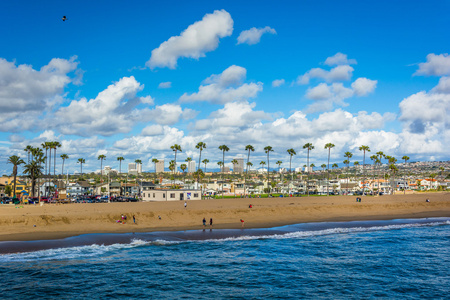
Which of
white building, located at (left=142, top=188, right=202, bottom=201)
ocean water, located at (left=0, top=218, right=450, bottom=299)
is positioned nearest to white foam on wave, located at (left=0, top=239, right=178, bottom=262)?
ocean water, located at (left=0, top=218, right=450, bottom=299)

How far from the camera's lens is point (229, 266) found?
29.9 meters

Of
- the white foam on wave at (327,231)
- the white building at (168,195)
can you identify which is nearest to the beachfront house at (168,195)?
the white building at (168,195)

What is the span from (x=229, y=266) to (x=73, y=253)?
50.4 feet

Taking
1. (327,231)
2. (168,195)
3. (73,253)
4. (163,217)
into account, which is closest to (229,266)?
(73,253)

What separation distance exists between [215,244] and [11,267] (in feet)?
63.5

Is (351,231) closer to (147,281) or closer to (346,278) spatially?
(346,278)

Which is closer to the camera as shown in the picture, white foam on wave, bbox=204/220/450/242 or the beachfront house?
white foam on wave, bbox=204/220/450/242

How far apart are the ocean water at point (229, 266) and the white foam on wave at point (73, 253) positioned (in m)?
0.09

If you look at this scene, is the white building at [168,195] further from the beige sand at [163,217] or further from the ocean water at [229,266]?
the ocean water at [229,266]

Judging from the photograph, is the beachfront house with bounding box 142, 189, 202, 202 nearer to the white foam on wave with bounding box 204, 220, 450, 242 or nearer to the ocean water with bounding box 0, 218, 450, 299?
the ocean water with bounding box 0, 218, 450, 299

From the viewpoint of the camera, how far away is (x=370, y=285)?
25422 mm

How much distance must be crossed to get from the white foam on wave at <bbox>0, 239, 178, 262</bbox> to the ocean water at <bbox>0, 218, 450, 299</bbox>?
3.5 inches

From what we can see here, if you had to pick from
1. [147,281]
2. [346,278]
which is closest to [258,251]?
[346,278]

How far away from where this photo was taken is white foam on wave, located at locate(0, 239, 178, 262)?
98.6 ft
